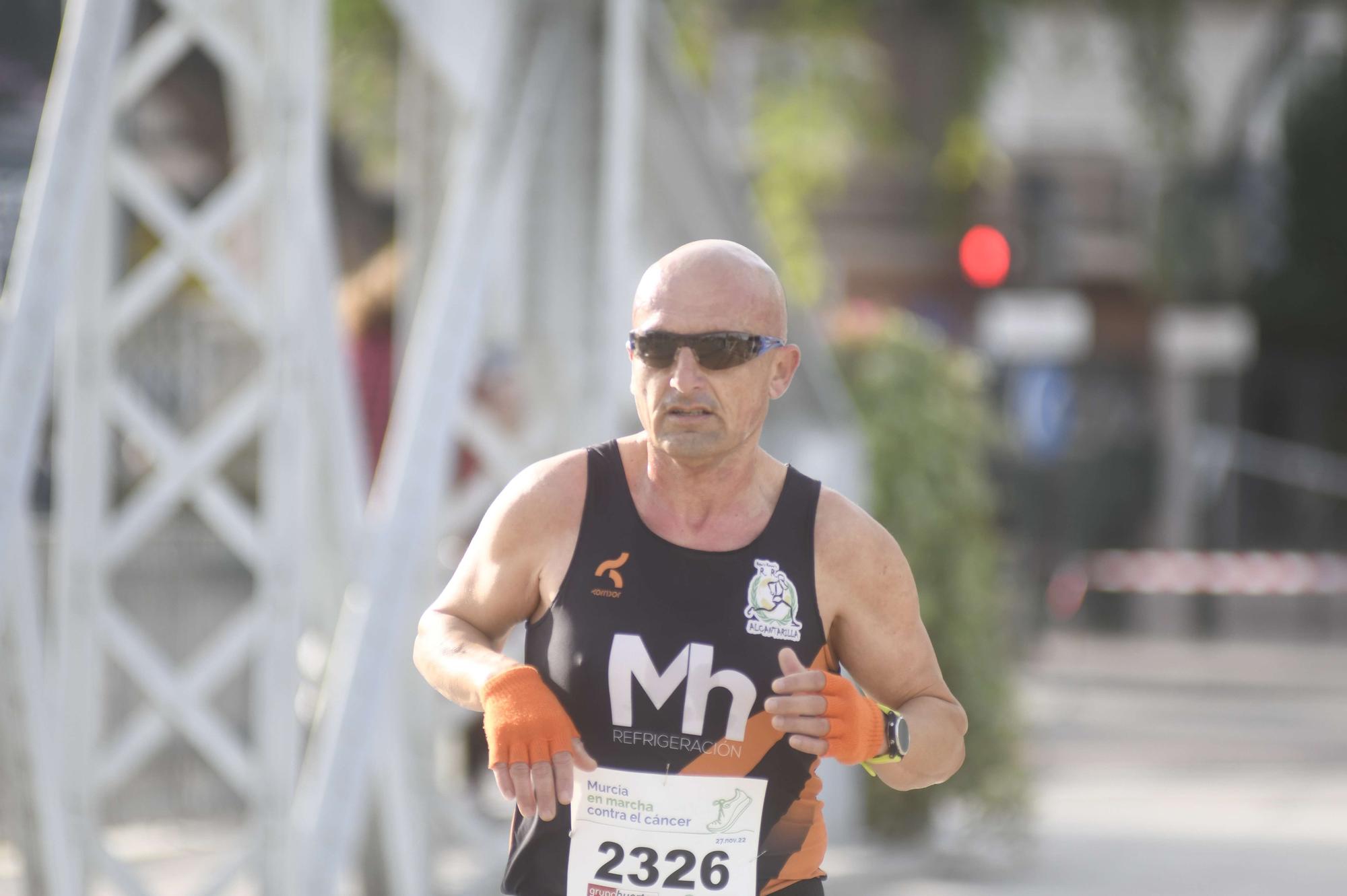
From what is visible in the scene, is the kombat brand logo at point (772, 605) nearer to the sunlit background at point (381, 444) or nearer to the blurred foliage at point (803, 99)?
the sunlit background at point (381, 444)

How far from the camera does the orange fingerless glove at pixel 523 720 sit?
2633mm

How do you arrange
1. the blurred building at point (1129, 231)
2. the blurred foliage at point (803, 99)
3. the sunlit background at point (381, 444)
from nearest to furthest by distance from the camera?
the sunlit background at point (381, 444)
the blurred foliage at point (803, 99)
the blurred building at point (1129, 231)

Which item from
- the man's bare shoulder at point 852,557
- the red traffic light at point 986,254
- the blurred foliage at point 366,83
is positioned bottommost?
the man's bare shoulder at point 852,557

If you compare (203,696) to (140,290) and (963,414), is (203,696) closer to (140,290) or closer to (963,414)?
(140,290)

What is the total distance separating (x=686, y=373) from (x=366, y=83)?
1266cm

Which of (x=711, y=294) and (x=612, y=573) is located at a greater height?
(x=711, y=294)

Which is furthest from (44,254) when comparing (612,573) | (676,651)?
(676,651)

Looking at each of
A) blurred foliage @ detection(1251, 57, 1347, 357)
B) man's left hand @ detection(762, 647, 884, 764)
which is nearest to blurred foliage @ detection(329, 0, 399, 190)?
man's left hand @ detection(762, 647, 884, 764)

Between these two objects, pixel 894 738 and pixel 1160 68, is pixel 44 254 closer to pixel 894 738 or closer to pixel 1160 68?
pixel 894 738

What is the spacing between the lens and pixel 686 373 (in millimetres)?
2803

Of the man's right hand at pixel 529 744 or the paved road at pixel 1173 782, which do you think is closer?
the man's right hand at pixel 529 744

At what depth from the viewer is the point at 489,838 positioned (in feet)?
22.2

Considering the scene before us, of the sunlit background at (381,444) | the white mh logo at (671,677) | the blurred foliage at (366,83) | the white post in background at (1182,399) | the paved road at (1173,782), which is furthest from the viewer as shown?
the white post in background at (1182,399)

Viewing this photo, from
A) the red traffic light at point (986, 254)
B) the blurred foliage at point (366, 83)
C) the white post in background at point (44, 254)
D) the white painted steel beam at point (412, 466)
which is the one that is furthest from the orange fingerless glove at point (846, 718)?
the blurred foliage at point (366, 83)
